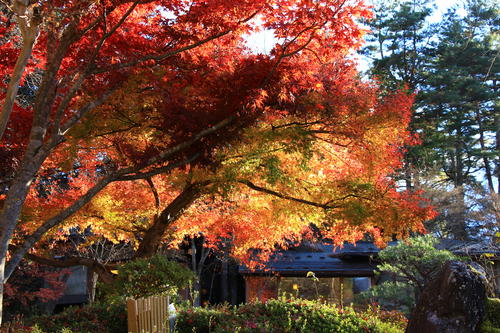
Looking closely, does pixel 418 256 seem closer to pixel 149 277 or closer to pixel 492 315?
pixel 492 315

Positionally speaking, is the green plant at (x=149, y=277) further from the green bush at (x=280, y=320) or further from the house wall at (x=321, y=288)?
the house wall at (x=321, y=288)

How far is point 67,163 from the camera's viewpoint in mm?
8141

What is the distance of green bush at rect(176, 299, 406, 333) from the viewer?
872 centimetres

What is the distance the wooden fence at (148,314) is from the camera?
283 inches

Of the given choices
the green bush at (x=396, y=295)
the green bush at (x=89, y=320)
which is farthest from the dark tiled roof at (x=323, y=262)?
the green bush at (x=89, y=320)

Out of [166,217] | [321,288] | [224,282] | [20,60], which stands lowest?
[321,288]

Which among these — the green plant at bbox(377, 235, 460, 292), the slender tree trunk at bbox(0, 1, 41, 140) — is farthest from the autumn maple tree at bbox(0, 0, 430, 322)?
the green plant at bbox(377, 235, 460, 292)

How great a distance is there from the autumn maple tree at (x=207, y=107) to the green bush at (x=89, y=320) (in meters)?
2.03

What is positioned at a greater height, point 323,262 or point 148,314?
point 323,262

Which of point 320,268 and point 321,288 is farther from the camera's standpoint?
point 321,288

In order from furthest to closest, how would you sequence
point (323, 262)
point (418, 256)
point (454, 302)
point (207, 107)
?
point (323, 262) < point (418, 256) < point (454, 302) < point (207, 107)

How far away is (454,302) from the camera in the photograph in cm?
686

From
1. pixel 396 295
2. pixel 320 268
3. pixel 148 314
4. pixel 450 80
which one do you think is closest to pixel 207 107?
pixel 148 314

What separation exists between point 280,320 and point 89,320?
378 centimetres
